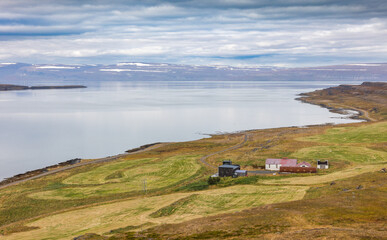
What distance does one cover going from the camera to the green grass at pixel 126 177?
246 ft

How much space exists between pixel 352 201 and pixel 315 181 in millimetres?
18457

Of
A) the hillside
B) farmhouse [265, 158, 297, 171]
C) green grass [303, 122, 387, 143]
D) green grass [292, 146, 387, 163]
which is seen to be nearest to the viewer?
the hillside

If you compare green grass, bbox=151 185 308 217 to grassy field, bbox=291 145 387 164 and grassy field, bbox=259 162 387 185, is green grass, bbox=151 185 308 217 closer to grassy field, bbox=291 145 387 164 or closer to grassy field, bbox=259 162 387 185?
grassy field, bbox=259 162 387 185

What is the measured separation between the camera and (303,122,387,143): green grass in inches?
4504

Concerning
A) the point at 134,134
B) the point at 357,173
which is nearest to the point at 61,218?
the point at 357,173

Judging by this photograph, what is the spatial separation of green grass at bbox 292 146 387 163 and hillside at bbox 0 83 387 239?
234 mm

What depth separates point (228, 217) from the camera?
4950cm

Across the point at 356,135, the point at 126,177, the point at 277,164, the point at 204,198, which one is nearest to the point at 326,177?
the point at 277,164

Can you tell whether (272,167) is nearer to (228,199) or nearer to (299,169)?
(299,169)

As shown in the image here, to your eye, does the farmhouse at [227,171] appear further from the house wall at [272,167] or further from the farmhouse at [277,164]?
the farmhouse at [277,164]

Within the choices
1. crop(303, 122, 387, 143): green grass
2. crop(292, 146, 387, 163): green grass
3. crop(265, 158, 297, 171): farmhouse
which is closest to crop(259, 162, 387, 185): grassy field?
crop(265, 158, 297, 171): farmhouse

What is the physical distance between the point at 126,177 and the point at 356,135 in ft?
249

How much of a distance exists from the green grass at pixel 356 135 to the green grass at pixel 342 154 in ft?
44.3

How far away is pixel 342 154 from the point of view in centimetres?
9612
